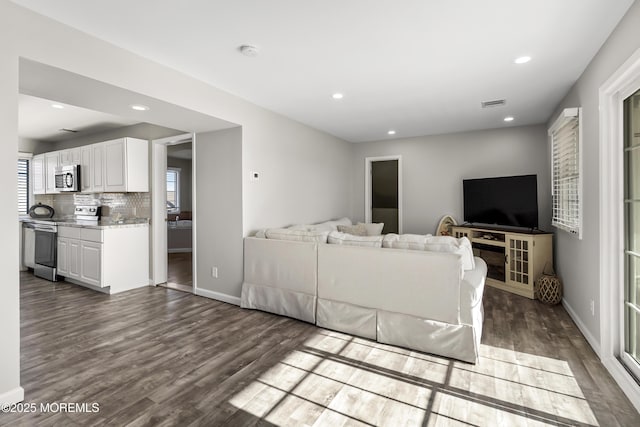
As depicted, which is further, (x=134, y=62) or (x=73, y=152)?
(x=73, y=152)

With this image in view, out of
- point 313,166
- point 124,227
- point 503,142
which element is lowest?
point 124,227

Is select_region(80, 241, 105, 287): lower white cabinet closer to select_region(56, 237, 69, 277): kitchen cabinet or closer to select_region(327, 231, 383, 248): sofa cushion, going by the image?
select_region(56, 237, 69, 277): kitchen cabinet

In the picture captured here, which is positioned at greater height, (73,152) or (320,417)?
(73,152)

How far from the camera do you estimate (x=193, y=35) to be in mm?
2301

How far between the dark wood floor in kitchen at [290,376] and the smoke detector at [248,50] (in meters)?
2.43

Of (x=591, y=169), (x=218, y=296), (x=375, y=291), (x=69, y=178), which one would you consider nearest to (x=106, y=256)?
(x=218, y=296)

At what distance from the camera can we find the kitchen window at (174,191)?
321 inches

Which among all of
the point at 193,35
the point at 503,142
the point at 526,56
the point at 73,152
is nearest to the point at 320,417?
the point at 193,35

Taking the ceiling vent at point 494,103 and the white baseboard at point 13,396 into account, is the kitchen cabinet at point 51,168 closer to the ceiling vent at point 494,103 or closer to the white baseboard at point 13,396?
the white baseboard at point 13,396

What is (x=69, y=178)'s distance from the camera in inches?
204

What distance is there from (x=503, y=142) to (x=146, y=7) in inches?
200

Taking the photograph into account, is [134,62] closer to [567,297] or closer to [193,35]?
[193,35]

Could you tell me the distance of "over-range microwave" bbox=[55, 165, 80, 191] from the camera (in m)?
5.14

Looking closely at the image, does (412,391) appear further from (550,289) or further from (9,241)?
(550,289)
